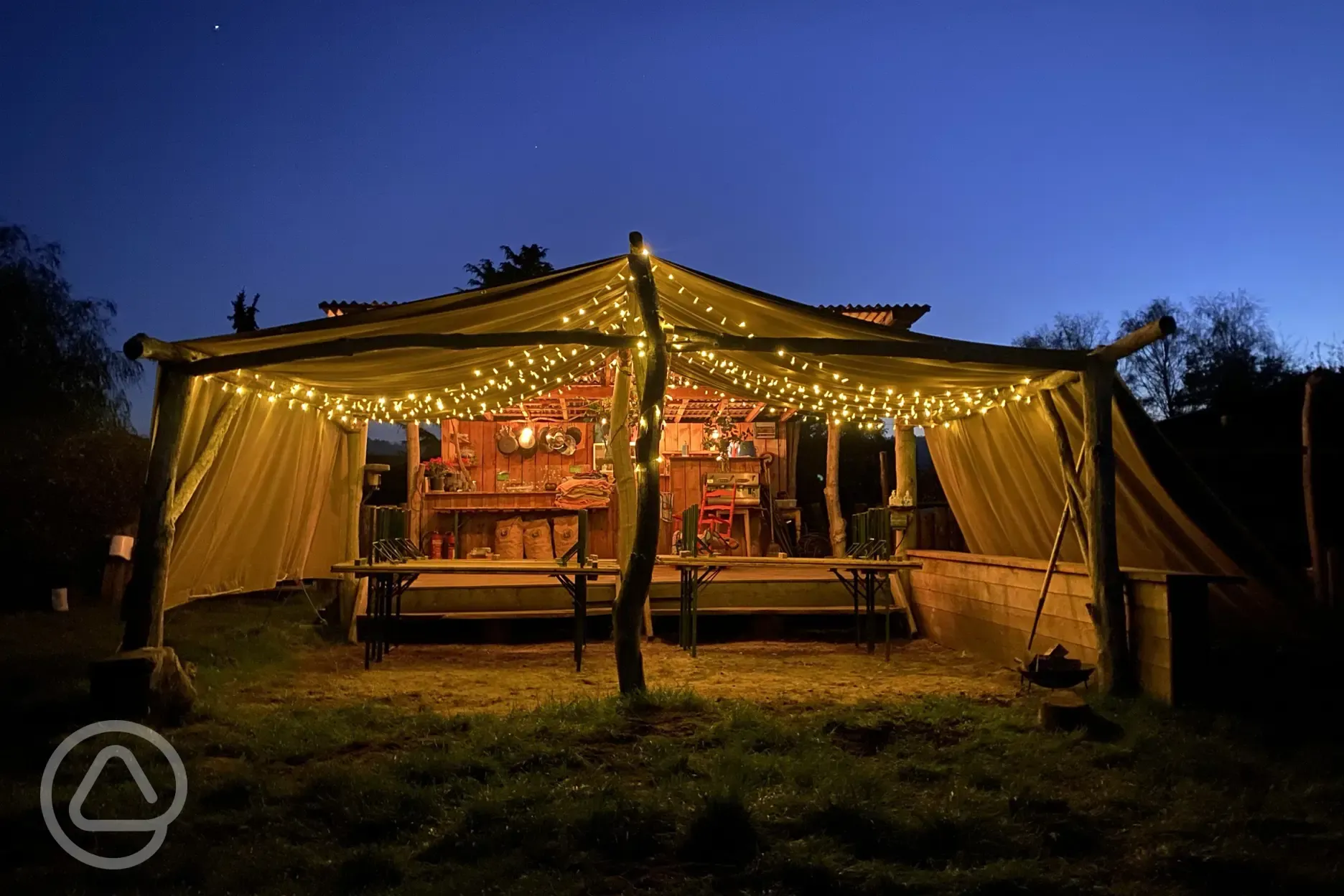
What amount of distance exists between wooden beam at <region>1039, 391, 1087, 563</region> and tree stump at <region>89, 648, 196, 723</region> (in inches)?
220

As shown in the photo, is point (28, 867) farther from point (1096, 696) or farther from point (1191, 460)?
point (1191, 460)

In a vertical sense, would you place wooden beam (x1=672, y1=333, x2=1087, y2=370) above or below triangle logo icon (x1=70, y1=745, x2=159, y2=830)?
above

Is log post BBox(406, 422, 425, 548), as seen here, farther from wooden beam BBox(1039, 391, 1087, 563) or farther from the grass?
wooden beam BBox(1039, 391, 1087, 563)

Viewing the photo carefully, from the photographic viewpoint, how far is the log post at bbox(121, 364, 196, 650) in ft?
16.6

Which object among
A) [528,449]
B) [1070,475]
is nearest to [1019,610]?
[1070,475]

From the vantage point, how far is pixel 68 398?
36.1 feet

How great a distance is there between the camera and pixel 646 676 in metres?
6.43

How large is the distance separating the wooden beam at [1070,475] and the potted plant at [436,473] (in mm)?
7471

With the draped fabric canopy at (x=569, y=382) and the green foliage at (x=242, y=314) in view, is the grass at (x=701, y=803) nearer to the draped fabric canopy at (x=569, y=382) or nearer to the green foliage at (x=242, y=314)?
the draped fabric canopy at (x=569, y=382)

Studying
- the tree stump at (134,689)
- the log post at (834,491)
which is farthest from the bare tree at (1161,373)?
the tree stump at (134,689)

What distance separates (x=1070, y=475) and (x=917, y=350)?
1408mm

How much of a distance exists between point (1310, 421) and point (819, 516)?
832 centimetres

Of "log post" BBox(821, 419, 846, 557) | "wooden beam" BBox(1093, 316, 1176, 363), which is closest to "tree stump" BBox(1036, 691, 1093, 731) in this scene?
"wooden beam" BBox(1093, 316, 1176, 363)

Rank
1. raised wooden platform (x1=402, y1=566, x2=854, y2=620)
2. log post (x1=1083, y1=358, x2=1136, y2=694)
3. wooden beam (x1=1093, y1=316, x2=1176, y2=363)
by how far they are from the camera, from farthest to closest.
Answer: raised wooden platform (x1=402, y1=566, x2=854, y2=620)
log post (x1=1083, y1=358, x2=1136, y2=694)
wooden beam (x1=1093, y1=316, x2=1176, y2=363)
